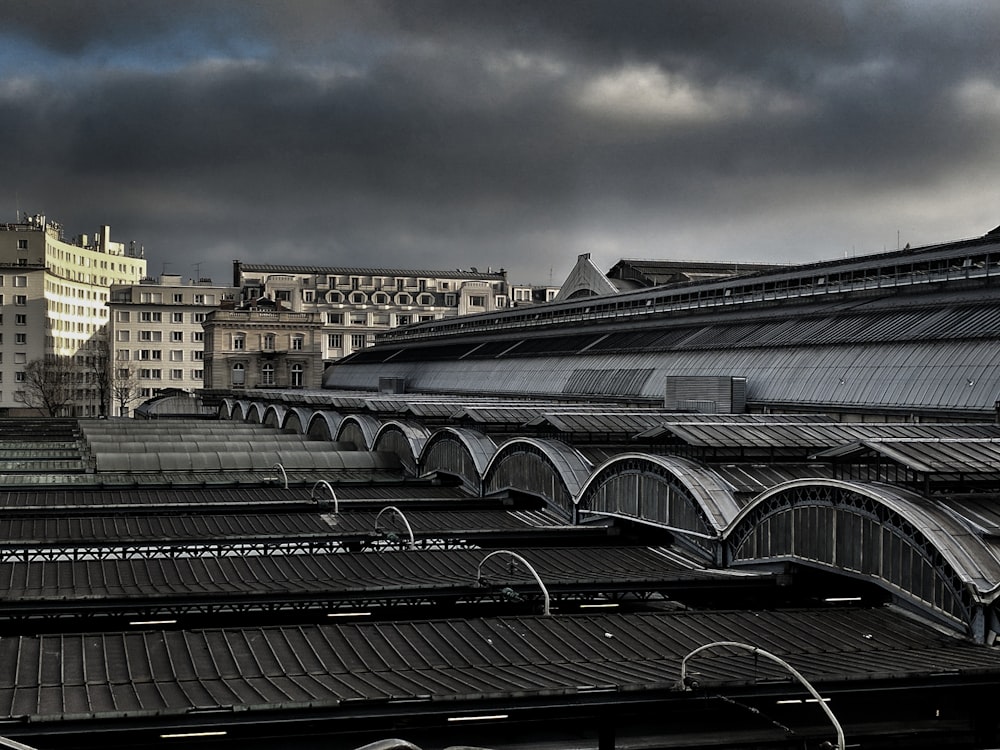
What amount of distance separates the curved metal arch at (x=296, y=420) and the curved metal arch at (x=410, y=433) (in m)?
21.8

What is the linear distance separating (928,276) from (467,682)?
48.6 metres

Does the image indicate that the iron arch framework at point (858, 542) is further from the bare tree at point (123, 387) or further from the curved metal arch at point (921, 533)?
the bare tree at point (123, 387)

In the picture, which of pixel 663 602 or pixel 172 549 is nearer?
pixel 663 602

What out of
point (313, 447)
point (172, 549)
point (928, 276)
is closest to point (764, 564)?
point (172, 549)

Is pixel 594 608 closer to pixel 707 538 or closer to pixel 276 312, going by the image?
pixel 707 538

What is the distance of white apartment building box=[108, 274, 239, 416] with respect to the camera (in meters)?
185

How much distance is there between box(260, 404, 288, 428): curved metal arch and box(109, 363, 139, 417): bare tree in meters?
75.7

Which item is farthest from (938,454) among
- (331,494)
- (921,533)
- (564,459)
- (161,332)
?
(161,332)

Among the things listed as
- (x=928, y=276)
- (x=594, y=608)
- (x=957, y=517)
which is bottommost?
(x=594, y=608)

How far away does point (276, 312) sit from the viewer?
534 ft

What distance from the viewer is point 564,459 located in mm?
44594

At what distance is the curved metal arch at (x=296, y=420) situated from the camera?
301 feet

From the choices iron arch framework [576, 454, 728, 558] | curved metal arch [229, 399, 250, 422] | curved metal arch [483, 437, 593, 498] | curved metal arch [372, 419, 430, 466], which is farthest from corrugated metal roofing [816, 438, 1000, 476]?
curved metal arch [229, 399, 250, 422]

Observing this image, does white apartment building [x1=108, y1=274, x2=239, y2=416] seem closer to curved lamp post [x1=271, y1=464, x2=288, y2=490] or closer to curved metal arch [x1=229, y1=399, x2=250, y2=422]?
curved metal arch [x1=229, y1=399, x2=250, y2=422]
